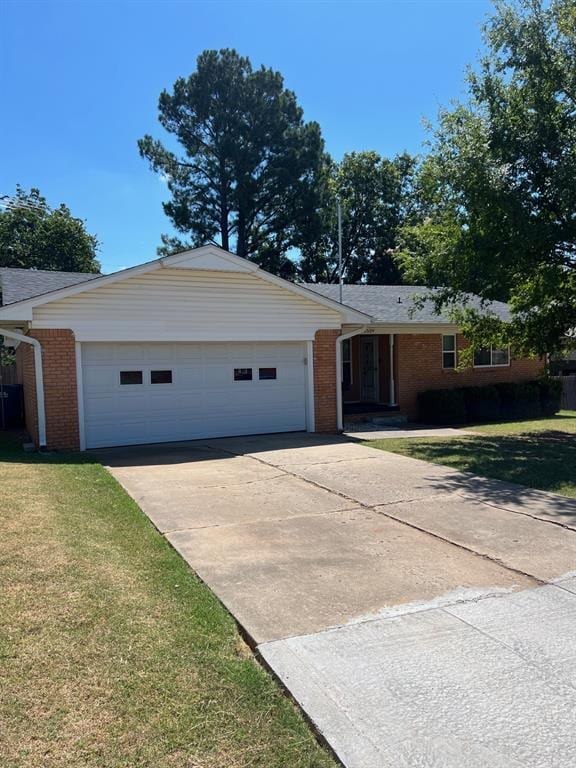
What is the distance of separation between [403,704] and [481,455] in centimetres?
859

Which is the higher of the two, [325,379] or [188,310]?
[188,310]

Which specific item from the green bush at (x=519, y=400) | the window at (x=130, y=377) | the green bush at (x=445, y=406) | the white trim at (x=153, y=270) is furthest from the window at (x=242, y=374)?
the green bush at (x=519, y=400)

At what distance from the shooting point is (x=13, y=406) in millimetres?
18016

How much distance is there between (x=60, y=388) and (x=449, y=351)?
39.6 ft

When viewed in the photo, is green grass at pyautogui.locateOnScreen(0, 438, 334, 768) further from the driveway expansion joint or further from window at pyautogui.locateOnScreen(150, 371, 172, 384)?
window at pyautogui.locateOnScreen(150, 371, 172, 384)

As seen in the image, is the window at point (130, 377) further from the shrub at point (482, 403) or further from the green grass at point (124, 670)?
the shrub at point (482, 403)

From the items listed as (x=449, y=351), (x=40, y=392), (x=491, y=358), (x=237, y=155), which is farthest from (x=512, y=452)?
(x=237, y=155)

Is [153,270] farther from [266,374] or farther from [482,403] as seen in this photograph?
[482,403]

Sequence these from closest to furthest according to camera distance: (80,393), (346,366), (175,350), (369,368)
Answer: (80,393)
(175,350)
(369,368)
(346,366)

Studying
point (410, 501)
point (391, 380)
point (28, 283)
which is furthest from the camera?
point (391, 380)

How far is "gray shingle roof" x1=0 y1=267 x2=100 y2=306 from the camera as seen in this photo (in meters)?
12.5

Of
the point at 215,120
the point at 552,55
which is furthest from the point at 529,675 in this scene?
the point at 215,120

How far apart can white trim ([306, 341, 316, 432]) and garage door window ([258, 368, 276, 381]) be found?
835 millimetres

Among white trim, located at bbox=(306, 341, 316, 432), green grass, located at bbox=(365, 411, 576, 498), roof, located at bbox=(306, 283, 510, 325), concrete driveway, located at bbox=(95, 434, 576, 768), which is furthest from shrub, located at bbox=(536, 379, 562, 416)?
concrete driveway, located at bbox=(95, 434, 576, 768)
